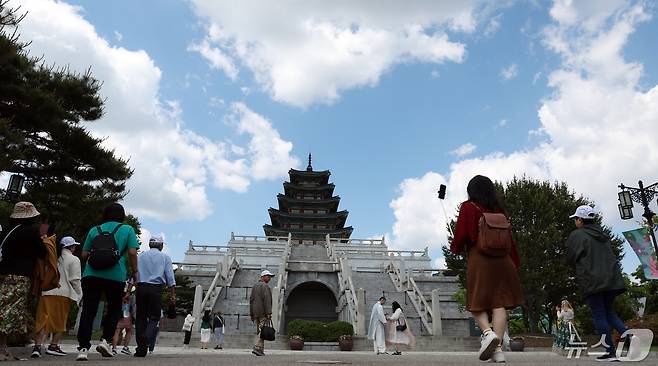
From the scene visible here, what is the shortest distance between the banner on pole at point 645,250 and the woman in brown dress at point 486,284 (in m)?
10.4

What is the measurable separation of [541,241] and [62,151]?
19.3 meters

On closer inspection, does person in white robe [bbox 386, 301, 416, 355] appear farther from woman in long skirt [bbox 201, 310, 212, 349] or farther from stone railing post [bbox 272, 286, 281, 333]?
stone railing post [bbox 272, 286, 281, 333]

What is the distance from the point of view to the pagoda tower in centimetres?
5469

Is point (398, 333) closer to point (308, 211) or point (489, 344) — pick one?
point (489, 344)

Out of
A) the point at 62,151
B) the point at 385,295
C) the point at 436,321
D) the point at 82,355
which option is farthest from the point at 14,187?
the point at 385,295

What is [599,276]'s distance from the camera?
18.3 feet

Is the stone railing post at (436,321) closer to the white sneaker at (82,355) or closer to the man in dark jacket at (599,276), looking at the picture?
the man in dark jacket at (599,276)

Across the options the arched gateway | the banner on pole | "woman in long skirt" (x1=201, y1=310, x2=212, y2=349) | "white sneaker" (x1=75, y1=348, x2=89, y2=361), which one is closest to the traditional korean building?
the arched gateway

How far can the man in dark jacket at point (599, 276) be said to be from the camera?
555cm

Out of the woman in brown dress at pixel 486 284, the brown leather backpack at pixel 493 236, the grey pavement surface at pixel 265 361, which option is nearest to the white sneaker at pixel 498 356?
the woman in brown dress at pixel 486 284

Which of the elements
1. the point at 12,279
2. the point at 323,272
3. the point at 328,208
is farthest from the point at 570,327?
the point at 328,208

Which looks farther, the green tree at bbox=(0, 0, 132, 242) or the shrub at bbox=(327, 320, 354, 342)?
the shrub at bbox=(327, 320, 354, 342)

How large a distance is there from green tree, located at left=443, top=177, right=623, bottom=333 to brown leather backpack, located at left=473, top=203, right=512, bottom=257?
18.6 m

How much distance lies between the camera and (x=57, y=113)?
488 inches
